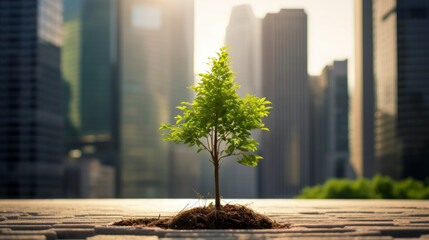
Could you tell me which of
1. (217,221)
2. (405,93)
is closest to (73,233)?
(217,221)

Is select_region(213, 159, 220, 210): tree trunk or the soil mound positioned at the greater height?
select_region(213, 159, 220, 210): tree trunk

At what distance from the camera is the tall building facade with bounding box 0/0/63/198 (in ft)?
506

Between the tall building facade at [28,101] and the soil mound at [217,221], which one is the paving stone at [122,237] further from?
the tall building facade at [28,101]

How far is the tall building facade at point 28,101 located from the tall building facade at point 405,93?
111 metres

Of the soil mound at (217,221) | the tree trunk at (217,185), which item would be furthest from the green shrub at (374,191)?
the soil mound at (217,221)

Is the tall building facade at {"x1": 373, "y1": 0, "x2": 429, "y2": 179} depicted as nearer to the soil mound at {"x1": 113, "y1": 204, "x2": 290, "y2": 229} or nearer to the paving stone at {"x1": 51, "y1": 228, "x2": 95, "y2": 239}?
the soil mound at {"x1": 113, "y1": 204, "x2": 290, "y2": 229}

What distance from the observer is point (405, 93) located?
572ft

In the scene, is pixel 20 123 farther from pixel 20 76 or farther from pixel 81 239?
pixel 81 239

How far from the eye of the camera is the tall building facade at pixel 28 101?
15438 centimetres

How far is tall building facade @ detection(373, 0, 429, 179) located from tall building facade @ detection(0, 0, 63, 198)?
11073 centimetres

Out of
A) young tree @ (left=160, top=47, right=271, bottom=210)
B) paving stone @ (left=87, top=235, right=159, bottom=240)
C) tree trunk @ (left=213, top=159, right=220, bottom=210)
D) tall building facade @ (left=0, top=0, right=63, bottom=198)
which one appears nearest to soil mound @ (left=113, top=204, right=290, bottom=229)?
tree trunk @ (left=213, top=159, right=220, bottom=210)

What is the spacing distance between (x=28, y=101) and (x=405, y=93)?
120611 millimetres

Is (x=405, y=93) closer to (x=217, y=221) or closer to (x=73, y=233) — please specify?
(x=217, y=221)

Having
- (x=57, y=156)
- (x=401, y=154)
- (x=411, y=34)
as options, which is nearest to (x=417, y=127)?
(x=401, y=154)
